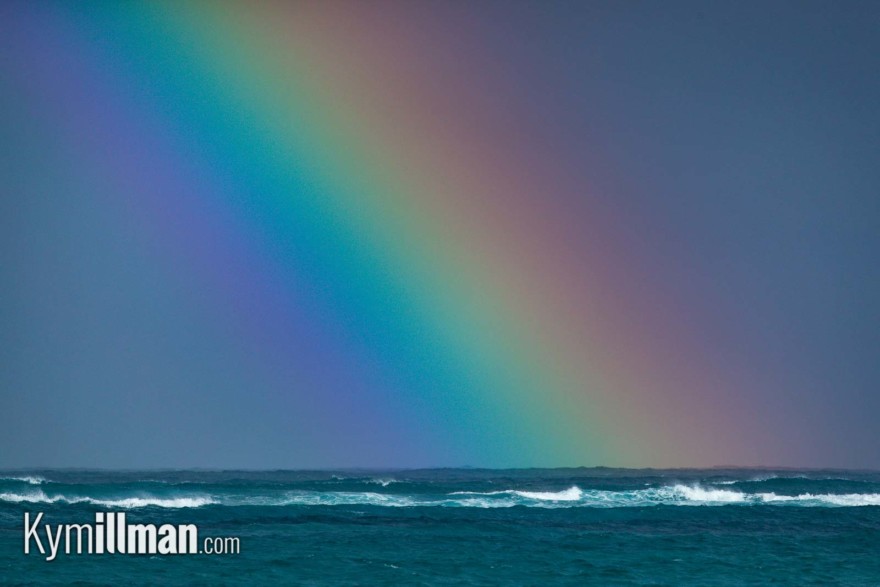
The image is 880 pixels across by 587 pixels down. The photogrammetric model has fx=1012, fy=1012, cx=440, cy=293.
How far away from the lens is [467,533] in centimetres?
2786

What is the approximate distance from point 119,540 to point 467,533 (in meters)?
9.15

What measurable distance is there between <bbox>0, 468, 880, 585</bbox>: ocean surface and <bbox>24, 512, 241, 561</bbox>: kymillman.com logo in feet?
1.49

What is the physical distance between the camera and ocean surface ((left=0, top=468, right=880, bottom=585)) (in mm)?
21281

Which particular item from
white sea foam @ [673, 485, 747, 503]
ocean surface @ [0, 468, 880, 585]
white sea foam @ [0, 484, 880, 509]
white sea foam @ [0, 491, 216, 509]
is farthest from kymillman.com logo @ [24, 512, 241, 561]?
white sea foam @ [673, 485, 747, 503]

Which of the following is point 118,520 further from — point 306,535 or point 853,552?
point 853,552

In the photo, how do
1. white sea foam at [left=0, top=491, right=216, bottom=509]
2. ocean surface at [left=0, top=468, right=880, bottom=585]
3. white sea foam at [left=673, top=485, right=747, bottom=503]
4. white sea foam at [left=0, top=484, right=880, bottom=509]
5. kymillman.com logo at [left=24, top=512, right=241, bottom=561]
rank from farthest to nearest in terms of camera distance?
white sea foam at [left=673, top=485, right=747, bottom=503] < white sea foam at [left=0, top=484, right=880, bottom=509] < white sea foam at [left=0, top=491, right=216, bottom=509] < kymillman.com logo at [left=24, top=512, right=241, bottom=561] < ocean surface at [left=0, top=468, right=880, bottom=585]

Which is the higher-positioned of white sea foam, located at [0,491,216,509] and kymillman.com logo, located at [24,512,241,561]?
white sea foam, located at [0,491,216,509]

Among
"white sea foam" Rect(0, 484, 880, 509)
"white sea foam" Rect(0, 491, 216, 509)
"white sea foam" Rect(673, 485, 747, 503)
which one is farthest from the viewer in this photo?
"white sea foam" Rect(673, 485, 747, 503)

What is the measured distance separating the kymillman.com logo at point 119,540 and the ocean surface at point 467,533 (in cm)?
46

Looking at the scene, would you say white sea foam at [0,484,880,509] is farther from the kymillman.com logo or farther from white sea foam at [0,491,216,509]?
the kymillman.com logo

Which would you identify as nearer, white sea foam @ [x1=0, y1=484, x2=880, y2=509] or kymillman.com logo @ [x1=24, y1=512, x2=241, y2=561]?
kymillman.com logo @ [x1=24, y1=512, x2=241, y2=561]

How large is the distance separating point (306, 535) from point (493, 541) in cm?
499

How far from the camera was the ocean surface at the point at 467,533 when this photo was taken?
21.3 metres

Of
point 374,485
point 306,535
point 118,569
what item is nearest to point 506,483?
point 374,485
